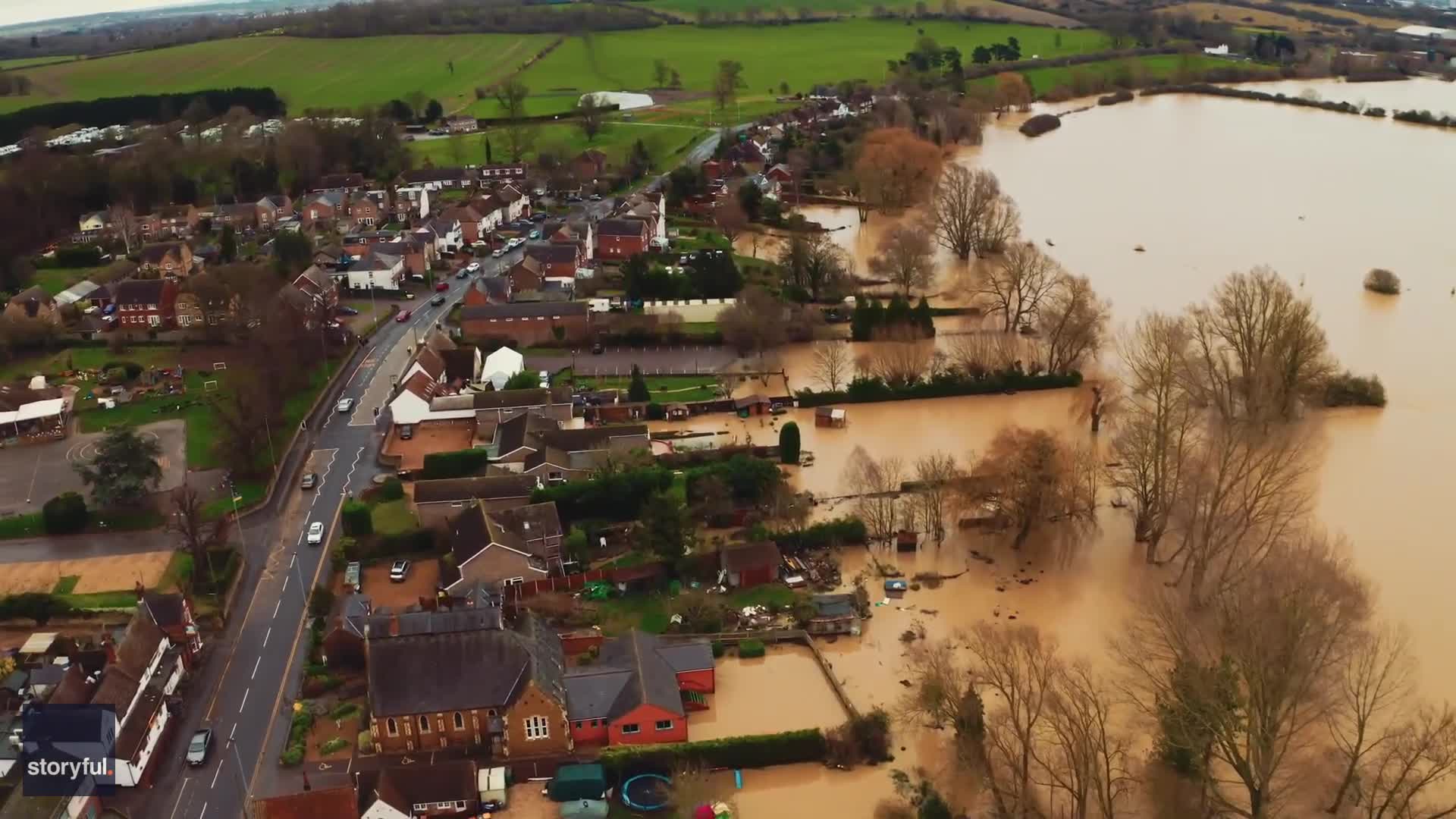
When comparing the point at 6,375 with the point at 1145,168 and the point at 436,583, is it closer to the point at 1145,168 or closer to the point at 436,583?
the point at 436,583

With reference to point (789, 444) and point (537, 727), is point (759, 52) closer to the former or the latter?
point (789, 444)

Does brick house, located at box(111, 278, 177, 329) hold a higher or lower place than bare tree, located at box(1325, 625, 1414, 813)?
higher

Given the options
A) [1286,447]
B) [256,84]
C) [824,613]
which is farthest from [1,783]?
[256,84]

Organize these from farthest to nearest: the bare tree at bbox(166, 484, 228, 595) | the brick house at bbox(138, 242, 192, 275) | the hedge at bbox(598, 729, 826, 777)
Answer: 1. the brick house at bbox(138, 242, 192, 275)
2. the bare tree at bbox(166, 484, 228, 595)
3. the hedge at bbox(598, 729, 826, 777)

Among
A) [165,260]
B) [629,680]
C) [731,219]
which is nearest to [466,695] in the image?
[629,680]

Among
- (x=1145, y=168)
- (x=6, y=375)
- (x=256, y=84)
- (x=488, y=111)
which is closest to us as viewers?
(x=6, y=375)

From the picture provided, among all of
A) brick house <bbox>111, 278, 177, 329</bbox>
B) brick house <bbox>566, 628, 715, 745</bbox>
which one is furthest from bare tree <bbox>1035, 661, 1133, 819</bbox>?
brick house <bbox>111, 278, 177, 329</bbox>

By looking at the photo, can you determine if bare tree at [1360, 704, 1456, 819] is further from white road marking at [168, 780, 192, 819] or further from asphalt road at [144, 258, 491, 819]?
white road marking at [168, 780, 192, 819]
